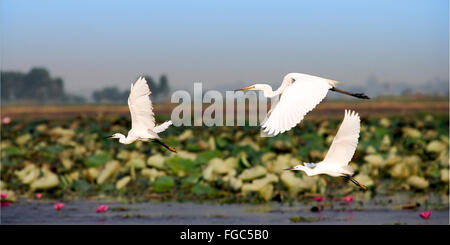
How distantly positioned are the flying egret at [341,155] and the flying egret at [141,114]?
2.03ft

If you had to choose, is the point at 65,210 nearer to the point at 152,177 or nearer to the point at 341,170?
the point at 152,177

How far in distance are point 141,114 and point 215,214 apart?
3690mm

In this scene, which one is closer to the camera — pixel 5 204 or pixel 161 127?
pixel 161 127

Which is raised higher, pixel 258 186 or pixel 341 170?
pixel 341 170

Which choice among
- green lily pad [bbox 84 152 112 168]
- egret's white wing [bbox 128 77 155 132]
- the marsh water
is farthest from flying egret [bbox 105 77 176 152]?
green lily pad [bbox 84 152 112 168]

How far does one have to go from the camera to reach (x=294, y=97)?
3.24 meters

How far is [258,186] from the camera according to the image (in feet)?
24.2

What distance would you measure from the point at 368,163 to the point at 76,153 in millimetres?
3976

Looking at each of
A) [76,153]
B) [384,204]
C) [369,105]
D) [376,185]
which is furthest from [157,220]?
[369,105]

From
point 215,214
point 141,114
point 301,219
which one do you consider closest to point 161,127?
point 141,114

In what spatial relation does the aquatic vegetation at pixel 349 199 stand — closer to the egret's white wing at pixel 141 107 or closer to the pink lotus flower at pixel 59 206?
the pink lotus flower at pixel 59 206

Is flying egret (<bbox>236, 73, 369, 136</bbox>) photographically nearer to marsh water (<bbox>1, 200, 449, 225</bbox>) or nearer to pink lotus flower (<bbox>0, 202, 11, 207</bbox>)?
marsh water (<bbox>1, 200, 449, 225</bbox>)

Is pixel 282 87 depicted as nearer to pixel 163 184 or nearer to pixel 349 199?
pixel 349 199

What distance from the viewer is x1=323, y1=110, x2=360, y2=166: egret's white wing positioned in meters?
3.14
